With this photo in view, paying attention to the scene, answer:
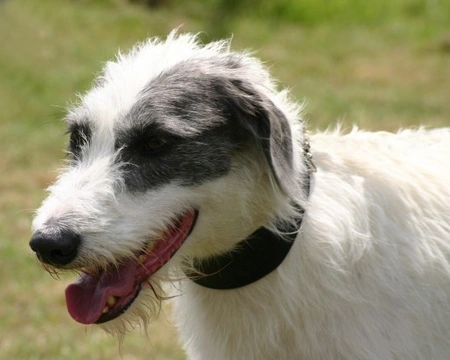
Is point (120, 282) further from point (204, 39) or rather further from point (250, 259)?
point (204, 39)

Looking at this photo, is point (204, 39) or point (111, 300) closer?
point (111, 300)

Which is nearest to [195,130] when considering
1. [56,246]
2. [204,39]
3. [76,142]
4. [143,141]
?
[143,141]

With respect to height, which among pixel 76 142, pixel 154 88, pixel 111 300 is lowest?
pixel 111 300

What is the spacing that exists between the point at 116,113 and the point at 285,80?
30.3 ft

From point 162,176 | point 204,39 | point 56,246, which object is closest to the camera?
point 56,246

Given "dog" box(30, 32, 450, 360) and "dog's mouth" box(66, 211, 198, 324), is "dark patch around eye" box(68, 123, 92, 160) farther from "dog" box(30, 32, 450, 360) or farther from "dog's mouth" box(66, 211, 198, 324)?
"dog's mouth" box(66, 211, 198, 324)

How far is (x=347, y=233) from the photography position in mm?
3594

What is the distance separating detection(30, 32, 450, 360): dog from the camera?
327 cm

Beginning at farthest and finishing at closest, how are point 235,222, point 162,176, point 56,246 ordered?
point 235,222 < point 162,176 < point 56,246

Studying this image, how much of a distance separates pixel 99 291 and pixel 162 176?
0.46m

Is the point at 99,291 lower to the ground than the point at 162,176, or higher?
lower

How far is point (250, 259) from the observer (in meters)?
3.52

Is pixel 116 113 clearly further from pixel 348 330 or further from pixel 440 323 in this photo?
pixel 440 323

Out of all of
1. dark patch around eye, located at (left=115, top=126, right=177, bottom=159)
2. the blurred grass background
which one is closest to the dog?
dark patch around eye, located at (left=115, top=126, right=177, bottom=159)
